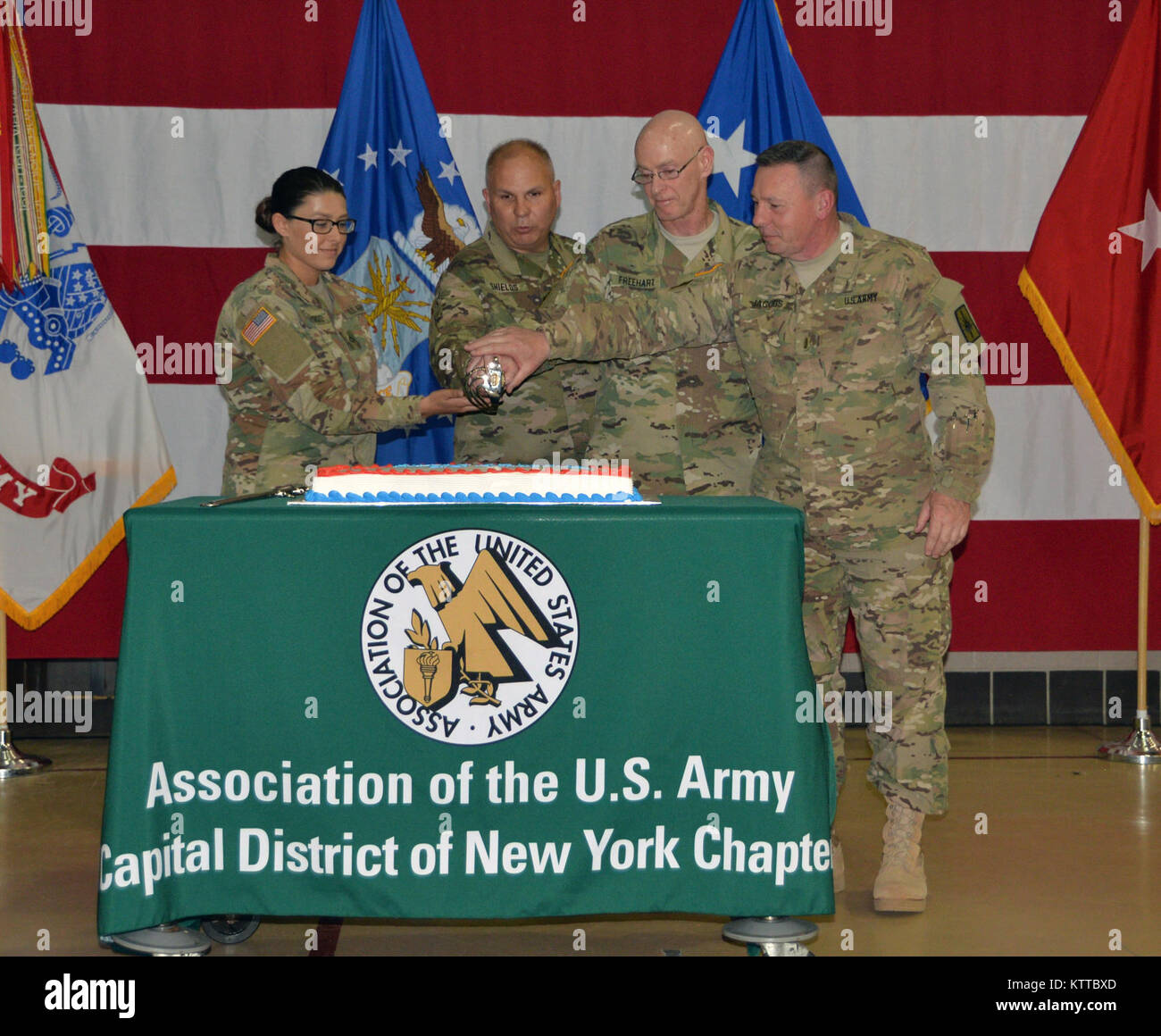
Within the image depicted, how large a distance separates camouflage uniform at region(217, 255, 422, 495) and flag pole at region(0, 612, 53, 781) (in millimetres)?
1586

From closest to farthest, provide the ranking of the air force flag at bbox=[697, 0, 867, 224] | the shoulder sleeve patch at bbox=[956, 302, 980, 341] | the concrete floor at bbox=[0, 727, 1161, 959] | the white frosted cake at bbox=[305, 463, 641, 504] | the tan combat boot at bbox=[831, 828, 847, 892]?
the white frosted cake at bbox=[305, 463, 641, 504], the concrete floor at bbox=[0, 727, 1161, 959], the shoulder sleeve patch at bbox=[956, 302, 980, 341], the tan combat boot at bbox=[831, 828, 847, 892], the air force flag at bbox=[697, 0, 867, 224]

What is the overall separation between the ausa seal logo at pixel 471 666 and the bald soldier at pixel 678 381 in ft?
3.42

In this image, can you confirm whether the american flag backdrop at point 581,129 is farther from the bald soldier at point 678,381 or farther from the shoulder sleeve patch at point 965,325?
the shoulder sleeve patch at point 965,325

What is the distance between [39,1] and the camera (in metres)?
4.77

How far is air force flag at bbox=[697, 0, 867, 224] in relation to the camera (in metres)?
4.57

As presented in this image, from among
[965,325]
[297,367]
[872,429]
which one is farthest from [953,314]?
[297,367]

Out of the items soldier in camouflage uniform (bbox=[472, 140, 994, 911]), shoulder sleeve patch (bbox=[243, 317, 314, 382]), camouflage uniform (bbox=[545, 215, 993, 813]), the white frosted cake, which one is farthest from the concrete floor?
shoulder sleeve patch (bbox=[243, 317, 314, 382])

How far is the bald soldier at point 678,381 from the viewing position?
3.41 metres

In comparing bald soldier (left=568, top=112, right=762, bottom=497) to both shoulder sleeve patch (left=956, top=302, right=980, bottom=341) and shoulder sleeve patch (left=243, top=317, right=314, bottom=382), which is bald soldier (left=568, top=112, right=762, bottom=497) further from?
shoulder sleeve patch (left=243, top=317, right=314, bottom=382)

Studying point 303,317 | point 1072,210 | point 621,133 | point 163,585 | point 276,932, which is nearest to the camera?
point 163,585

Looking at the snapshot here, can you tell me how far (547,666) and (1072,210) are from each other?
304 centimetres

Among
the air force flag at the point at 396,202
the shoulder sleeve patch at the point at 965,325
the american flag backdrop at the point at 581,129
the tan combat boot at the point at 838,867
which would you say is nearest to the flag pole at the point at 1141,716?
the american flag backdrop at the point at 581,129

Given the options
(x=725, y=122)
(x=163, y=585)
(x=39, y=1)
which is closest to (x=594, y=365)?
(x=725, y=122)

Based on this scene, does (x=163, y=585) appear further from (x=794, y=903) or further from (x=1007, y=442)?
(x=1007, y=442)
